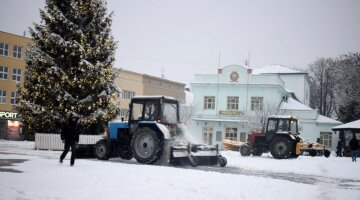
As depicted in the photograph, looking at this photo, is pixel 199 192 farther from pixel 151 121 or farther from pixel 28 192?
pixel 151 121

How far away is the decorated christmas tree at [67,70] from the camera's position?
23766 mm

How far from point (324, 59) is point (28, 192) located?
68.9 m

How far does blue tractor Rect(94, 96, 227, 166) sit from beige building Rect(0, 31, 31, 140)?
122ft

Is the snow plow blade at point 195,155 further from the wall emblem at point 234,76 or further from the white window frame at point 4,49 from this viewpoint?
the white window frame at point 4,49

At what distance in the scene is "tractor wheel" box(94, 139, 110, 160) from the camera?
1680 cm

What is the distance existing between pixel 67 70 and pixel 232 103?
89.0 feet

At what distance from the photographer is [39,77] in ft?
77.6

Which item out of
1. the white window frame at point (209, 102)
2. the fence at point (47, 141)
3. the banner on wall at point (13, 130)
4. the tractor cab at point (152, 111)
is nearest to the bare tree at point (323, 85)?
the white window frame at point (209, 102)

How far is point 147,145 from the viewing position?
15.6 metres

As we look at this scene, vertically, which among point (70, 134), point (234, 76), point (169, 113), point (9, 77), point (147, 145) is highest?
point (234, 76)

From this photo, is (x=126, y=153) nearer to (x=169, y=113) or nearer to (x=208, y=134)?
(x=169, y=113)

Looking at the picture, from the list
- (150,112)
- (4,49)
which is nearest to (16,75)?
(4,49)

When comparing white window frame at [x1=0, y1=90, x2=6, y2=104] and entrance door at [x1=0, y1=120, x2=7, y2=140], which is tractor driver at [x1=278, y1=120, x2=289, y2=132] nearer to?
white window frame at [x1=0, y1=90, x2=6, y2=104]

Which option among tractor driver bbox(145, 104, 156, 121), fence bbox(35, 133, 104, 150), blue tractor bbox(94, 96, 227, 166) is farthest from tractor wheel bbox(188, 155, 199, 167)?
fence bbox(35, 133, 104, 150)
